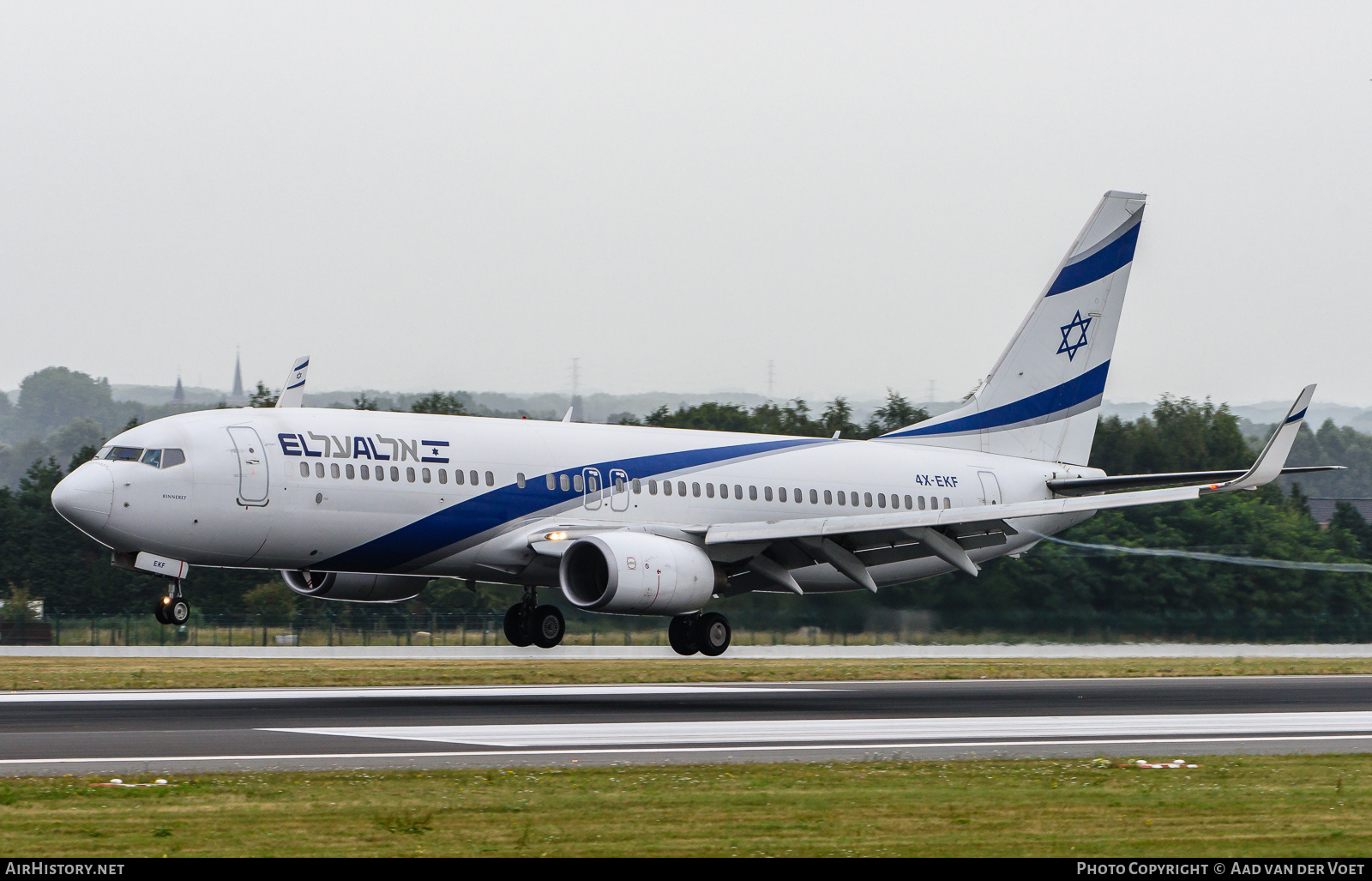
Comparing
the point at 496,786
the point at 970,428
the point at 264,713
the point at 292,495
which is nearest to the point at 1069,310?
the point at 970,428

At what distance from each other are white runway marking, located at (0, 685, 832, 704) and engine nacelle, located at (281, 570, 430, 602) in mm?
3142

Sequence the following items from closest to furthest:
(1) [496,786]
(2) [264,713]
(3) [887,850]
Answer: (3) [887,850] → (1) [496,786] → (2) [264,713]

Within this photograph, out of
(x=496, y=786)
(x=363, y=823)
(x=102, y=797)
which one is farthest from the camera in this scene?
(x=496, y=786)

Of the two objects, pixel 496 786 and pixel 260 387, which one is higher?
pixel 260 387

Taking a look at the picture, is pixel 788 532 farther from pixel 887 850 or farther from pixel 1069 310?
pixel 887 850

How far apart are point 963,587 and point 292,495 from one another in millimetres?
21642

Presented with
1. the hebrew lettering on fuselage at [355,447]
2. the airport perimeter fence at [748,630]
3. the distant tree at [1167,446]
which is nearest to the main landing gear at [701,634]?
the hebrew lettering on fuselage at [355,447]

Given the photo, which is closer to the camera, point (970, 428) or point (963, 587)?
point (970, 428)

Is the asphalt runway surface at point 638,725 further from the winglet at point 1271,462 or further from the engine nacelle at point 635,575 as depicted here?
the winglet at point 1271,462

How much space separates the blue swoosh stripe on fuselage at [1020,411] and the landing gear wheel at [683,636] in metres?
9.71

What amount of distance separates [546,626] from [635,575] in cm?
569

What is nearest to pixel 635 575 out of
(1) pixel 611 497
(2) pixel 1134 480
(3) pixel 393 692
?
(1) pixel 611 497

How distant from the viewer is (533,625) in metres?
35.3

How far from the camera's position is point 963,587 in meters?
45.0
